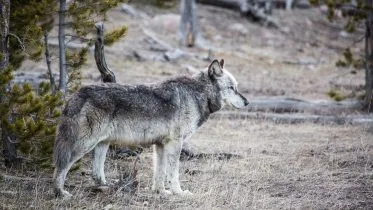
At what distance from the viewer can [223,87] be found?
10.1 metres

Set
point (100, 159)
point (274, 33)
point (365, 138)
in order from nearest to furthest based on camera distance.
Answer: point (100, 159)
point (365, 138)
point (274, 33)

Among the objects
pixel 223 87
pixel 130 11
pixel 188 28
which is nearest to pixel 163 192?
pixel 223 87

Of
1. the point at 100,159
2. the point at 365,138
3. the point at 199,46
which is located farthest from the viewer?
the point at 199,46

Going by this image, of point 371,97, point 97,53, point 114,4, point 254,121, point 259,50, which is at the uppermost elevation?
point 114,4

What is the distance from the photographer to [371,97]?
1609 centimetres

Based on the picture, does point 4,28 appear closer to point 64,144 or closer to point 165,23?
point 64,144

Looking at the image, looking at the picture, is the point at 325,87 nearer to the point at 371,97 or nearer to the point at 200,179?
the point at 371,97

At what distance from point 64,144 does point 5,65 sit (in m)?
1.86

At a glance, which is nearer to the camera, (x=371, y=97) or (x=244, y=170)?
(x=244, y=170)

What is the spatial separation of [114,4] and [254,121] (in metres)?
6.77

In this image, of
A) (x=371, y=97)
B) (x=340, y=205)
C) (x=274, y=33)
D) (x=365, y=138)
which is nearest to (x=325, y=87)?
(x=371, y=97)

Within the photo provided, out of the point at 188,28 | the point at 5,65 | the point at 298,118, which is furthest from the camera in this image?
the point at 188,28

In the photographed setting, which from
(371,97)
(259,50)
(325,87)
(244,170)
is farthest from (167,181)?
(259,50)

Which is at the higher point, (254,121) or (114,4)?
(114,4)
